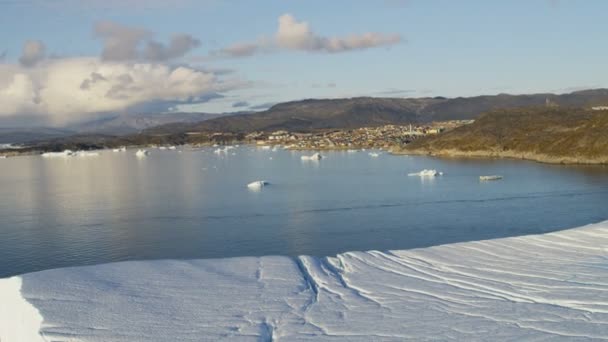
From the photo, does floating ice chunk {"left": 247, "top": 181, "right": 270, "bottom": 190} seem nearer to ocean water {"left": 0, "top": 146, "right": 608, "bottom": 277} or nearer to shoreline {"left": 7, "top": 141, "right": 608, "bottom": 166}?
ocean water {"left": 0, "top": 146, "right": 608, "bottom": 277}

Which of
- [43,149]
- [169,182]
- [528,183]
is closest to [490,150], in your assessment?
[528,183]

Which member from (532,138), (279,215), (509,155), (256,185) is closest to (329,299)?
(279,215)

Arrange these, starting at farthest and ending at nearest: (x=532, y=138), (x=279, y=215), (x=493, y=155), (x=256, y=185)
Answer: (x=493, y=155) → (x=532, y=138) → (x=256, y=185) → (x=279, y=215)

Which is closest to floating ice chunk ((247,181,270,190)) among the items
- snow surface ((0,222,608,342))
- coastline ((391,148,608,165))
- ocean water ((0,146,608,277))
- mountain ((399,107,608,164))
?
ocean water ((0,146,608,277))

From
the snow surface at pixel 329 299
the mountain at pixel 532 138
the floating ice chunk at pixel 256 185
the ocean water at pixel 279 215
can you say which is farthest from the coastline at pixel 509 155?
the snow surface at pixel 329 299

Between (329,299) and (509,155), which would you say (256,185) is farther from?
(509,155)

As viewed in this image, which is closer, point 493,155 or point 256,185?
point 256,185

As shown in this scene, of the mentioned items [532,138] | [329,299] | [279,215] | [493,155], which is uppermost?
[532,138]
